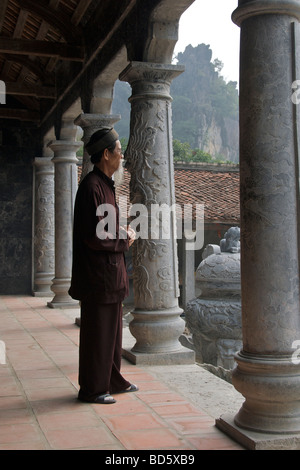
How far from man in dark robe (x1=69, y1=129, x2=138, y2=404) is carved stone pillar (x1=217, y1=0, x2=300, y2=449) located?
1012mm

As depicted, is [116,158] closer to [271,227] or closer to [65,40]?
[271,227]

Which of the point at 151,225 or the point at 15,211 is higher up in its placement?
the point at 15,211

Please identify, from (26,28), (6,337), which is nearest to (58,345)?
(6,337)

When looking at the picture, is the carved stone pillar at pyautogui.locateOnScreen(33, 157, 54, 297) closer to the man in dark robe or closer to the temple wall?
the temple wall

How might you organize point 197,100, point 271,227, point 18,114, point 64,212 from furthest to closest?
point 197,100
point 18,114
point 64,212
point 271,227

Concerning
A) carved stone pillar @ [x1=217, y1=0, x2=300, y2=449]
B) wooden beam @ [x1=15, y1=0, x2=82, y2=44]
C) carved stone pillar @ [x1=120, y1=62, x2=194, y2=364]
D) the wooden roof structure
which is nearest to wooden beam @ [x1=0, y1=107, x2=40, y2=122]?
the wooden roof structure

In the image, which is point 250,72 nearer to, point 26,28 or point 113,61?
point 113,61

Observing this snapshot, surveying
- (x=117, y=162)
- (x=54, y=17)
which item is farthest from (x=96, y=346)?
(x=54, y=17)

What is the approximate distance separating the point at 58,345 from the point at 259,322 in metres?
3.51

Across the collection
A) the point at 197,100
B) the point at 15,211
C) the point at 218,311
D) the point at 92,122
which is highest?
the point at 197,100

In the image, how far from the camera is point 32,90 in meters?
9.90

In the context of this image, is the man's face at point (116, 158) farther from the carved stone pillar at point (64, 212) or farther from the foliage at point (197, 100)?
the foliage at point (197, 100)

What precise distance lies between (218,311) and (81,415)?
3951mm

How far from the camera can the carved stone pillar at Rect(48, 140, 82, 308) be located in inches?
369
